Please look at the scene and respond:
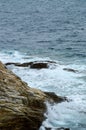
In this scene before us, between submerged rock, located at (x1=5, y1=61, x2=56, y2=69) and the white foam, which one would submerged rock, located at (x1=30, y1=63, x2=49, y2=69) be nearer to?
submerged rock, located at (x1=5, y1=61, x2=56, y2=69)

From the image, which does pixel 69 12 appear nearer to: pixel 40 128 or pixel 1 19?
pixel 1 19

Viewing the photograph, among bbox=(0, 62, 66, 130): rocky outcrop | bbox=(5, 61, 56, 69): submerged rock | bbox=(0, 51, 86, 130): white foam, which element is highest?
bbox=(0, 62, 66, 130): rocky outcrop

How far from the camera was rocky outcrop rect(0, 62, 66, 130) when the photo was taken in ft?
65.6

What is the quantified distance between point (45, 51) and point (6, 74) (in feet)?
77.8

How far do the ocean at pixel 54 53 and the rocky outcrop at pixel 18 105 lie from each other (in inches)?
43.5

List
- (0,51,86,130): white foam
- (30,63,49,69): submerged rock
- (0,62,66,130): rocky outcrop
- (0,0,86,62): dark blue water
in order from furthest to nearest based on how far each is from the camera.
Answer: (0,0,86,62): dark blue water < (30,63,49,69): submerged rock < (0,51,86,130): white foam < (0,62,66,130): rocky outcrop

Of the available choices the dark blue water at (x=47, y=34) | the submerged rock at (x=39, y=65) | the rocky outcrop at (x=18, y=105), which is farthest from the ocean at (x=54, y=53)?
the rocky outcrop at (x=18, y=105)

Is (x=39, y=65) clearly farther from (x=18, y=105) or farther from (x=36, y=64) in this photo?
(x=18, y=105)

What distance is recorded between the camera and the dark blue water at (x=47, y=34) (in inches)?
1864

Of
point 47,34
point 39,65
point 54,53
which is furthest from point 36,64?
point 47,34

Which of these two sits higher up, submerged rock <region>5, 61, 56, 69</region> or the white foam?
the white foam

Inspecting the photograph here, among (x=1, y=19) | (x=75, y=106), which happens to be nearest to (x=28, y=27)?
A: (x=1, y=19)

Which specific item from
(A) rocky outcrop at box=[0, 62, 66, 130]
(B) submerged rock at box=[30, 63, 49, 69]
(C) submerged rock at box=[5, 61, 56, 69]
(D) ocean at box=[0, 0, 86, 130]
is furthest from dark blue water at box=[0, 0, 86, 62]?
(A) rocky outcrop at box=[0, 62, 66, 130]

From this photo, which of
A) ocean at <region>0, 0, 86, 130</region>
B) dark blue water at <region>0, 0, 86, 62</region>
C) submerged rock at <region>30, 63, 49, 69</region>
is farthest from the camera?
dark blue water at <region>0, 0, 86, 62</region>
